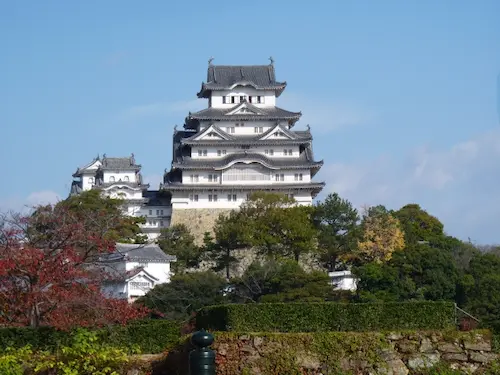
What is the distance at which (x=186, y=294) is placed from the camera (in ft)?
155

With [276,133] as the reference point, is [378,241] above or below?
below

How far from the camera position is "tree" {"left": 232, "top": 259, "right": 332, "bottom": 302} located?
154 ft

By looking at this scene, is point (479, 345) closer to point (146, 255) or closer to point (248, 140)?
point (146, 255)

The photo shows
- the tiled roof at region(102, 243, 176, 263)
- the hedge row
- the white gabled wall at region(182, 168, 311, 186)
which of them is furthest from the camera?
the white gabled wall at region(182, 168, 311, 186)

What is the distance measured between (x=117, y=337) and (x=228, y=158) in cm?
5096

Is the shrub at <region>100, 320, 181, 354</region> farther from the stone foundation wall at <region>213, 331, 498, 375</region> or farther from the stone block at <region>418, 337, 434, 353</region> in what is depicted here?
the stone block at <region>418, 337, 434, 353</region>

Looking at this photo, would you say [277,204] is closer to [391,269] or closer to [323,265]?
[323,265]

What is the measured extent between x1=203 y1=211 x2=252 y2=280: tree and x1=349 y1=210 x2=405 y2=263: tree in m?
5.42

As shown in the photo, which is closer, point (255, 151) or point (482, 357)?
point (482, 357)

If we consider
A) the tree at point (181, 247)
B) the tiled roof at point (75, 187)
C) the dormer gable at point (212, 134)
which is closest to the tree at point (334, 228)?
the tree at point (181, 247)

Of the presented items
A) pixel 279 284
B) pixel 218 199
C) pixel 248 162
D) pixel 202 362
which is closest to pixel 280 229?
pixel 279 284

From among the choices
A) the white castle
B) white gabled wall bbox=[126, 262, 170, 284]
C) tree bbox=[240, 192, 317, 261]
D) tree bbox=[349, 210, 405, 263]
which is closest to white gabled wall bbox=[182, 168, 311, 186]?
the white castle

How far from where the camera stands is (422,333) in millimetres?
16156

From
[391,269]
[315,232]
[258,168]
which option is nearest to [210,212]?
[258,168]
